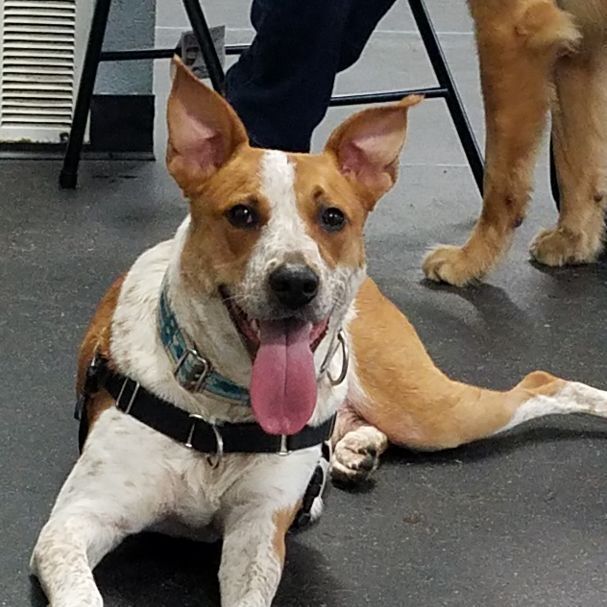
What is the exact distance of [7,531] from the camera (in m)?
2.05

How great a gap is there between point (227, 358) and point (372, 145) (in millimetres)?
391

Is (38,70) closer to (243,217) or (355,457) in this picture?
(355,457)

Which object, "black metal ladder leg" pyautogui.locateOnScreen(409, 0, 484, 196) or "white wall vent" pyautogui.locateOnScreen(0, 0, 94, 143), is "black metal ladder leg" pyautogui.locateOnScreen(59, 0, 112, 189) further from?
"black metal ladder leg" pyautogui.locateOnScreen(409, 0, 484, 196)

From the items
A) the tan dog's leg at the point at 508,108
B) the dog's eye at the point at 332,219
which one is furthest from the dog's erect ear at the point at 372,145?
the tan dog's leg at the point at 508,108

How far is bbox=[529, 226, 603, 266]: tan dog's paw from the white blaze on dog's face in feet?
5.91

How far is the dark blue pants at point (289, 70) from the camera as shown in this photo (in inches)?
109

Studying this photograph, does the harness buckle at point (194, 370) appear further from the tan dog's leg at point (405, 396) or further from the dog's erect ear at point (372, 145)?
the tan dog's leg at point (405, 396)

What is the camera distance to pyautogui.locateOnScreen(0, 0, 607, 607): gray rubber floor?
2000mm

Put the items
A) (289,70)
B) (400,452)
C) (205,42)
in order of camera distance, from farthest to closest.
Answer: (205,42) < (289,70) < (400,452)

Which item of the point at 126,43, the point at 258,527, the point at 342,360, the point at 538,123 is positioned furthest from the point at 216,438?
the point at 126,43

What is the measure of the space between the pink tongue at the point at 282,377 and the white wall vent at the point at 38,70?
108 inches

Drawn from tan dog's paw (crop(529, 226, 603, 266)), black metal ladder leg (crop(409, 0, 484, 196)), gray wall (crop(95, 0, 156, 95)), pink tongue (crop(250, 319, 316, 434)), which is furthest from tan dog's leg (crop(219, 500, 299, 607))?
gray wall (crop(95, 0, 156, 95))

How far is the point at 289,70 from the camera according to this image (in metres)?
2.82

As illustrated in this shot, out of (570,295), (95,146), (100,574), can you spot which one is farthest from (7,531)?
(95,146)
